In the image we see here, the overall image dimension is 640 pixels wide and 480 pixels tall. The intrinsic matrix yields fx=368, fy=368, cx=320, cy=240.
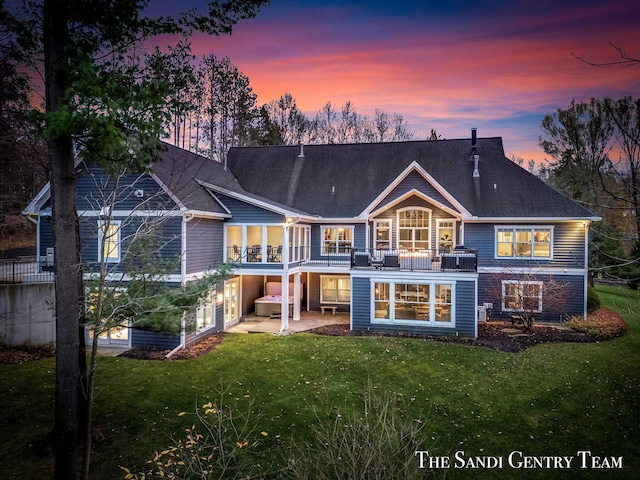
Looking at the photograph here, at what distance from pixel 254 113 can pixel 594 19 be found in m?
31.9

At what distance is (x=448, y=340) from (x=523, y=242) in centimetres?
765

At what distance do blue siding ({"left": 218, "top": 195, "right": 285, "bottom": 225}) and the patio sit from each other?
4849mm

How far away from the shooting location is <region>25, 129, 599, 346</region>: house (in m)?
15.2

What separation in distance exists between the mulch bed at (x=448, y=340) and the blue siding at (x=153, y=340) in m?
0.36

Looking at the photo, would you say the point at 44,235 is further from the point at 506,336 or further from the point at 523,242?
the point at 523,242

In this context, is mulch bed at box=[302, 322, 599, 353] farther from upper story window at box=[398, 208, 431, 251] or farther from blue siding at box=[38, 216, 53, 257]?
blue siding at box=[38, 216, 53, 257]

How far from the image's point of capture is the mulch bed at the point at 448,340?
506 inches

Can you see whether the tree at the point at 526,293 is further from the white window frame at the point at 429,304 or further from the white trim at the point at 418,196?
the white trim at the point at 418,196

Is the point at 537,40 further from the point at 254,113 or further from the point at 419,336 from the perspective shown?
the point at 254,113

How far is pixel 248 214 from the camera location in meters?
17.1

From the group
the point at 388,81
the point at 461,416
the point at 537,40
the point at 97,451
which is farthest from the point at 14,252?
the point at 537,40

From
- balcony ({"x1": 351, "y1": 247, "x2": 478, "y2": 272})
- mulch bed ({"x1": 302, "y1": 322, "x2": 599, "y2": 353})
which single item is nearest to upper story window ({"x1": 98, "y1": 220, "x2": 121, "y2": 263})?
mulch bed ({"x1": 302, "y1": 322, "x2": 599, "y2": 353})

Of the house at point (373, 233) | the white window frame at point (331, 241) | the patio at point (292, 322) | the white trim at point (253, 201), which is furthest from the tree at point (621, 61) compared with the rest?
the white window frame at point (331, 241)

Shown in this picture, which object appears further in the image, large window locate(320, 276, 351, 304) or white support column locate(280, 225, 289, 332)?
large window locate(320, 276, 351, 304)
